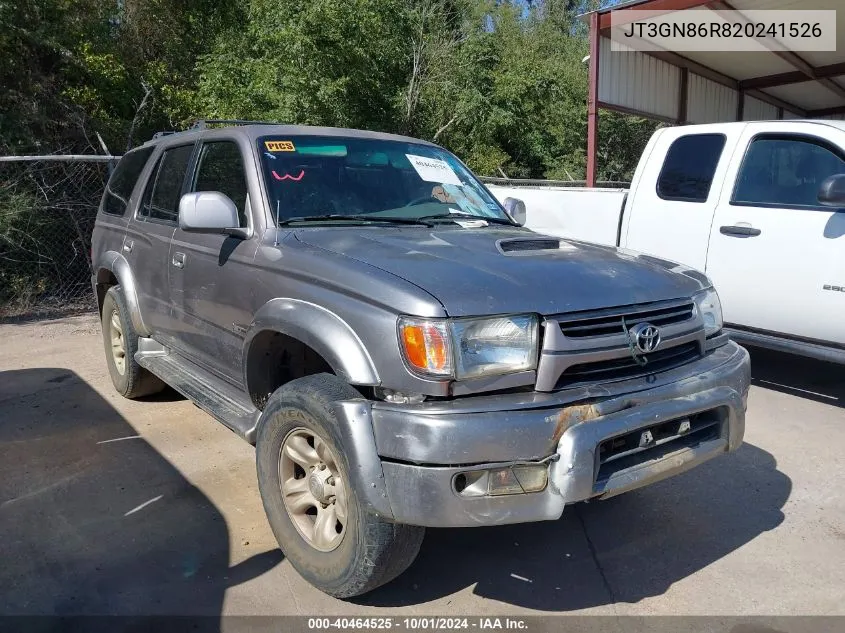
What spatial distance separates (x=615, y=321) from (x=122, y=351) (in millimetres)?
4029

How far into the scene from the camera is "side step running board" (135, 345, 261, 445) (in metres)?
3.44

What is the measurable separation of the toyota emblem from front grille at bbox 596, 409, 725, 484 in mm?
295

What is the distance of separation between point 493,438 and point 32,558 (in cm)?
231

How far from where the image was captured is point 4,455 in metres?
4.43

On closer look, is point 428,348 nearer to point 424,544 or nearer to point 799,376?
point 424,544

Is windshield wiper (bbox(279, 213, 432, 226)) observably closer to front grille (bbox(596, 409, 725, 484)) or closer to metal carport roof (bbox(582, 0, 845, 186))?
front grille (bbox(596, 409, 725, 484))

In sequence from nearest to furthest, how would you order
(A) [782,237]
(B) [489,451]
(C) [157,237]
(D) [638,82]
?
(B) [489,451] → (C) [157,237] → (A) [782,237] → (D) [638,82]

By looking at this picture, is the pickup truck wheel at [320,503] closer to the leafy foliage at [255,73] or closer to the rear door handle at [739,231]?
the rear door handle at [739,231]

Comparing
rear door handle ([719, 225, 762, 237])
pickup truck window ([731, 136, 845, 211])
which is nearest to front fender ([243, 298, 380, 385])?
rear door handle ([719, 225, 762, 237])

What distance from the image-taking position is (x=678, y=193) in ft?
19.6

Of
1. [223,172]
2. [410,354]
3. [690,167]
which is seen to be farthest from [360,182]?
[690,167]

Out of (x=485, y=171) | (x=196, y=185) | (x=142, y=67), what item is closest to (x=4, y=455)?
(x=196, y=185)

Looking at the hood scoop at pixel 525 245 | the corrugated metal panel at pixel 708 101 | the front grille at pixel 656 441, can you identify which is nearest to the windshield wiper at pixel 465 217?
the hood scoop at pixel 525 245

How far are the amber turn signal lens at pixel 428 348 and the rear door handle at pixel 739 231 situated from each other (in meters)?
3.84
